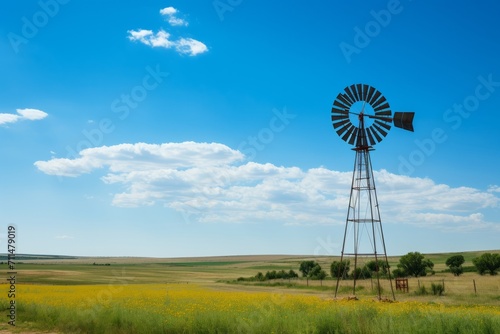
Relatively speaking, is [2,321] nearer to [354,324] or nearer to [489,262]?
[354,324]

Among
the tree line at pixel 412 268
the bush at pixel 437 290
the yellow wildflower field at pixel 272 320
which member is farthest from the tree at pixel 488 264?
the yellow wildflower field at pixel 272 320

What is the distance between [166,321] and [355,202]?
15.3 meters

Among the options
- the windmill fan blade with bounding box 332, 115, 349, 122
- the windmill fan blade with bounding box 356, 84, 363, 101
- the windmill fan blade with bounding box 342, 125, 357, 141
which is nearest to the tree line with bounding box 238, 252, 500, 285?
the windmill fan blade with bounding box 342, 125, 357, 141

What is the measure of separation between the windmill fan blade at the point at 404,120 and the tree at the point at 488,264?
39501 mm

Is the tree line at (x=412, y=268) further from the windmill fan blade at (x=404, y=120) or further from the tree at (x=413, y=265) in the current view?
the windmill fan blade at (x=404, y=120)

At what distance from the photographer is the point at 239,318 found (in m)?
14.8

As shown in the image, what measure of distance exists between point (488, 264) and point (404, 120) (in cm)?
4010

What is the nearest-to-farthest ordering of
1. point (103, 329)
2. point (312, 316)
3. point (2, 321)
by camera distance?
point (312, 316)
point (103, 329)
point (2, 321)

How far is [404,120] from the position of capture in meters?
28.2

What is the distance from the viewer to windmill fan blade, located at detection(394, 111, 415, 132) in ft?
91.7

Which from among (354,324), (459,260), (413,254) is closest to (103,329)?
(354,324)

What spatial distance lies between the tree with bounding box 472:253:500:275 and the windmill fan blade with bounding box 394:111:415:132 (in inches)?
1555

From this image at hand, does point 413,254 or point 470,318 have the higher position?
point 413,254

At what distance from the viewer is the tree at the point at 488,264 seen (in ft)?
193
